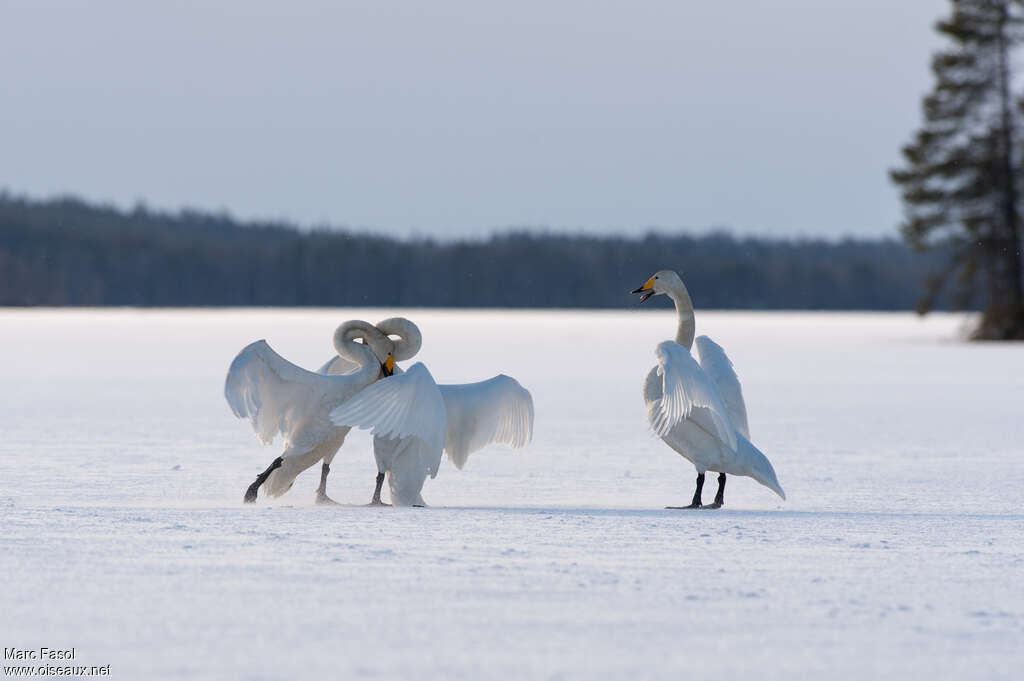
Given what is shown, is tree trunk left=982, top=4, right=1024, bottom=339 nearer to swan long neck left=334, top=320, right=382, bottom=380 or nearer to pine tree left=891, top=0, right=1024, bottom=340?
pine tree left=891, top=0, right=1024, bottom=340

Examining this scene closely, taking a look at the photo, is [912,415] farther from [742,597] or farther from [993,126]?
[993,126]

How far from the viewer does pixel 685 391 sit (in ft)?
23.2

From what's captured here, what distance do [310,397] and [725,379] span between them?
7.31 feet

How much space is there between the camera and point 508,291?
11044 centimetres

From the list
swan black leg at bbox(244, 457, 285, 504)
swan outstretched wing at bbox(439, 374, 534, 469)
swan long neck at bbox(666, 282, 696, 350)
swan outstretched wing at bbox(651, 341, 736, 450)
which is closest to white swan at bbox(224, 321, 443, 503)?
swan black leg at bbox(244, 457, 285, 504)

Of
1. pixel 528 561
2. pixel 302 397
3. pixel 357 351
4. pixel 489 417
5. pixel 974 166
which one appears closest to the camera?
pixel 528 561

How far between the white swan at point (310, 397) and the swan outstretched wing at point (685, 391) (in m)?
1.19

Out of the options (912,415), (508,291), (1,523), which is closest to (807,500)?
(1,523)

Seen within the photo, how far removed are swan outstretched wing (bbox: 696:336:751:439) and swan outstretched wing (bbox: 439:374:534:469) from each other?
0.99 meters

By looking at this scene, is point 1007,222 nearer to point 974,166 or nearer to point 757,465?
point 974,166

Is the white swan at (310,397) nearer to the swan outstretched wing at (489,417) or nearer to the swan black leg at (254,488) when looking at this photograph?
the swan black leg at (254,488)

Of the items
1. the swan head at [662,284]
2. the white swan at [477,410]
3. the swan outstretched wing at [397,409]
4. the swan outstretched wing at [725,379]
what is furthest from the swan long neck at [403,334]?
the swan outstretched wing at [725,379]

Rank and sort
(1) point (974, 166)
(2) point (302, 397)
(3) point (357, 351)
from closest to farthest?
(2) point (302, 397) → (3) point (357, 351) → (1) point (974, 166)

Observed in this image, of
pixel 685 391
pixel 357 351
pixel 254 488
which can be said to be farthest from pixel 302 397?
pixel 685 391
